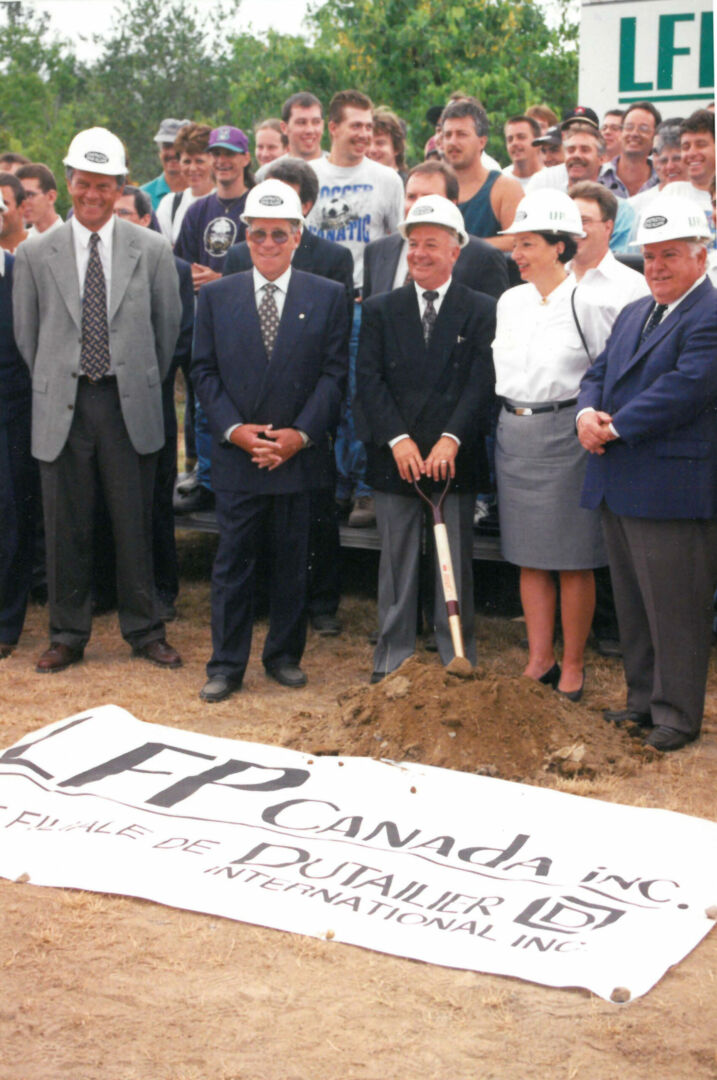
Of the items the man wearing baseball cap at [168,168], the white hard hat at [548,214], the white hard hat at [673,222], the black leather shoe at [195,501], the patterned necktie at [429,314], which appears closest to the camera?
the white hard hat at [673,222]

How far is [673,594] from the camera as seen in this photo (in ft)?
18.4

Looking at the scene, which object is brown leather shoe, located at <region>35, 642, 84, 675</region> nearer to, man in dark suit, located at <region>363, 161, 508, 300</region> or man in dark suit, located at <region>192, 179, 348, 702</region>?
man in dark suit, located at <region>192, 179, 348, 702</region>

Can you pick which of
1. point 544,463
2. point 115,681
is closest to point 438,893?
point 544,463

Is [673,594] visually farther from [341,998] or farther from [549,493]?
[341,998]

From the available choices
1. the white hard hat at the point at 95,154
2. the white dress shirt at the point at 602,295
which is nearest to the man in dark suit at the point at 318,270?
the white hard hat at the point at 95,154

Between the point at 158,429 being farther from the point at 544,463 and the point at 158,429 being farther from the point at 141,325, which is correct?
the point at 544,463

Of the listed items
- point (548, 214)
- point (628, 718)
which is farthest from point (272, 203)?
point (628, 718)

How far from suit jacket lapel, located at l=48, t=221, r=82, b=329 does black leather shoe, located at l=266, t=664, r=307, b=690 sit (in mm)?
1881

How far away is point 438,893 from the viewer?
14.1 feet

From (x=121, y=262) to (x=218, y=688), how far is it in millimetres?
2090

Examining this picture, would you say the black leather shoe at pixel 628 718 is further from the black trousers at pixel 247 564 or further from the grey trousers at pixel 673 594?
the black trousers at pixel 247 564

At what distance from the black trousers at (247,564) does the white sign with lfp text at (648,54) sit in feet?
17.1

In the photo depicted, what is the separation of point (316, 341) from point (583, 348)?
125 centimetres

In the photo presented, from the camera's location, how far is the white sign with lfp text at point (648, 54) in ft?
32.3
